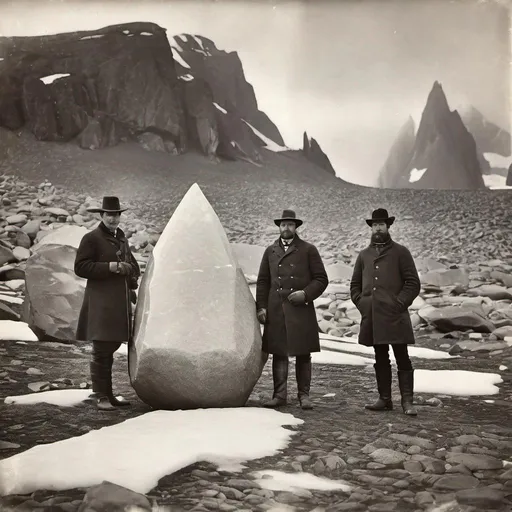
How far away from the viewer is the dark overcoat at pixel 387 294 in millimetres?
3336

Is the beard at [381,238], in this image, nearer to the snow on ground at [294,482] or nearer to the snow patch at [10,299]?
the snow on ground at [294,482]

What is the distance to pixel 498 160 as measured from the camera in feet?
15.0

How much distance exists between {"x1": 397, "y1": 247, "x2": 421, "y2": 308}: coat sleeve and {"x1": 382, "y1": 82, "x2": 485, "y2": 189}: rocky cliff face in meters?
1.72

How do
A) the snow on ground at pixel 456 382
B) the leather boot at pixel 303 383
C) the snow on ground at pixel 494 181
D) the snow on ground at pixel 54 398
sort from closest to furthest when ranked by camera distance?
the snow on ground at pixel 54 398
the leather boot at pixel 303 383
the snow on ground at pixel 456 382
the snow on ground at pixel 494 181

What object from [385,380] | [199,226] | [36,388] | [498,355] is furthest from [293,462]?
[498,355]

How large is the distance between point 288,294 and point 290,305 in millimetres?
63

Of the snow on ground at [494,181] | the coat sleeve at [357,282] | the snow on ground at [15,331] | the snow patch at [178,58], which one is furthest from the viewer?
the snow on ground at [494,181]

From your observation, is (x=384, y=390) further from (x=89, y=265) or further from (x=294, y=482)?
(x=89, y=265)

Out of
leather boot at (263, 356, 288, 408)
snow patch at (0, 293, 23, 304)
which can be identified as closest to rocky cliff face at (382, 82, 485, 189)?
leather boot at (263, 356, 288, 408)

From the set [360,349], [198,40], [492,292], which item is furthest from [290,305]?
[492,292]

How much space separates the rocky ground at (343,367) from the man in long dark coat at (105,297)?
203 millimetres

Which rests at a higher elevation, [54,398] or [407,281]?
[407,281]

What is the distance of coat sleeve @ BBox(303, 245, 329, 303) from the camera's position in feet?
11.4

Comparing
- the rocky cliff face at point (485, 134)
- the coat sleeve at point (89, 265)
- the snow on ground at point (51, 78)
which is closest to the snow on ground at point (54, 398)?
the coat sleeve at point (89, 265)
